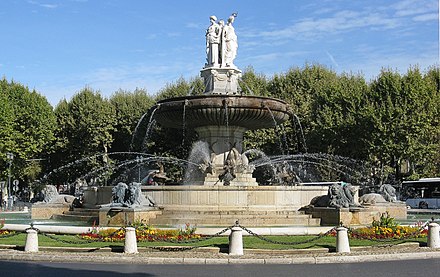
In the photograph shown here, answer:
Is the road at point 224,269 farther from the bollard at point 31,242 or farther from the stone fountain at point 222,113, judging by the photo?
the stone fountain at point 222,113

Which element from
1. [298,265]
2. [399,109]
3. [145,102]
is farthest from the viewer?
[145,102]

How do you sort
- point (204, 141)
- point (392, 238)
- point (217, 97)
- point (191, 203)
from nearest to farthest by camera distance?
point (392, 238)
point (191, 203)
point (217, 97)
point (204, 141)

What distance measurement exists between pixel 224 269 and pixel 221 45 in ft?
58.9

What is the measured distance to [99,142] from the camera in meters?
52.4

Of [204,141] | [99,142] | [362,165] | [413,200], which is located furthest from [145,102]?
[204,141]

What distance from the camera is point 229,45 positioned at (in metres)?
29.4

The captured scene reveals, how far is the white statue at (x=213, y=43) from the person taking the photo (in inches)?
1155

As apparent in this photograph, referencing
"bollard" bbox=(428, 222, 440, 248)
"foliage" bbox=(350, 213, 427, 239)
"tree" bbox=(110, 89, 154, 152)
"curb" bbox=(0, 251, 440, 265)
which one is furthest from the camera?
"tree" bbox=(110, 89, 154, 152)

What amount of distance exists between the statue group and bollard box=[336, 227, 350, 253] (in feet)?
52.6

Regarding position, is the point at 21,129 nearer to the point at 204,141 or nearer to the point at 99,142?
the point at 99,142

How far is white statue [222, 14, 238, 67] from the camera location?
29.3 metres

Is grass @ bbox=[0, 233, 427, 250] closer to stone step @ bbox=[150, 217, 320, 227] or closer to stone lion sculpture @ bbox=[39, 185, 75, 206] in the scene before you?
stone step @ bbox=[150, 217, 320, 227]

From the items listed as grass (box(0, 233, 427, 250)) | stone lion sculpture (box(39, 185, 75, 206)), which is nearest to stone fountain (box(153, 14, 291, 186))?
stone lion sculpture (box(39, 185, 75, 206))

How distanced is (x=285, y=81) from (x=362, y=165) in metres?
10.8
